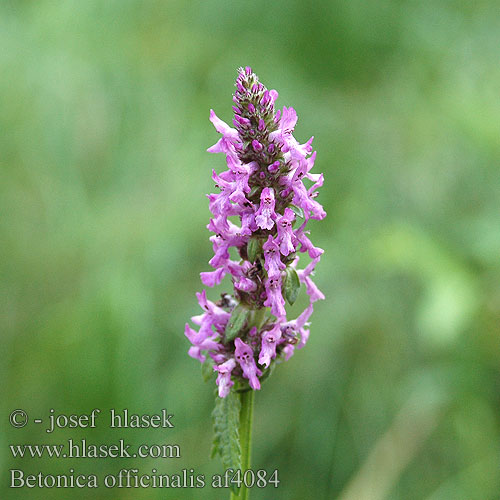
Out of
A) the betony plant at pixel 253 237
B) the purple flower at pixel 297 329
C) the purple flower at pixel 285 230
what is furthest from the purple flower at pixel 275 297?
the purple flower at pixel 297 329

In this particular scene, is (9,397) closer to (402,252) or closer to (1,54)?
(402,252)

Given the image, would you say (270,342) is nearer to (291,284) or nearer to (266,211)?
(291,284)

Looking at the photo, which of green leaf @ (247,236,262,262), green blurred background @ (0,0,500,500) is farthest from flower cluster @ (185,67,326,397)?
green blurred background @ (0,0,500,500)

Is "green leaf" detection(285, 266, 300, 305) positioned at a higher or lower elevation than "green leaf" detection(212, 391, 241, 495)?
higher

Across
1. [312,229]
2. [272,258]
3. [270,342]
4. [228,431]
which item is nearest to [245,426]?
[228,431]

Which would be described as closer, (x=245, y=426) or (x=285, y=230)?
(x=285, y=230)

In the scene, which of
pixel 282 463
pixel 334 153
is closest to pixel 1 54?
pixel 334 153

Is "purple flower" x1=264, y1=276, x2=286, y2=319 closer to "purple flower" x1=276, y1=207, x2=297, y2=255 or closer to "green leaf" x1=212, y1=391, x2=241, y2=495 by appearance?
"purple flower" x1=276, y1=207, x2=297, y2=255
